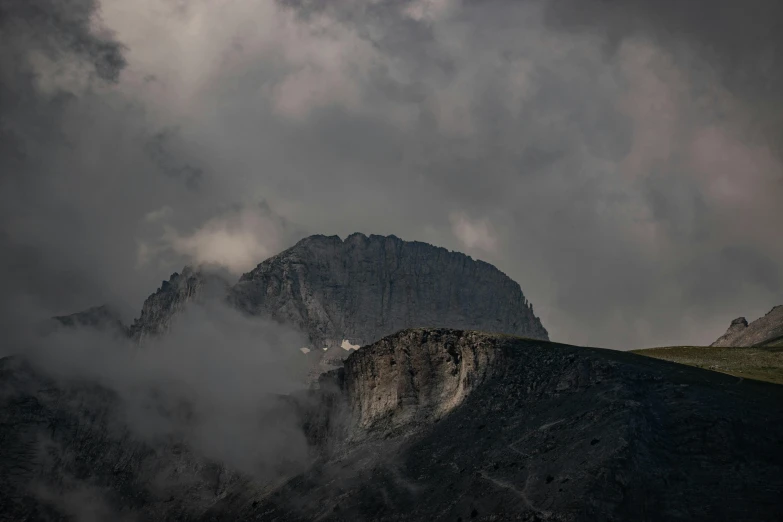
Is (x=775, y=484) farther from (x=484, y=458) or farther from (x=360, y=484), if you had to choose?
(x=360, y=484)

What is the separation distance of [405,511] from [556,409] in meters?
33.8

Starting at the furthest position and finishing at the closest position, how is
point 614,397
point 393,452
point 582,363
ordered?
point 393,452 → point 582,363 → point 614,397

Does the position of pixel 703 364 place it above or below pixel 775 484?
above

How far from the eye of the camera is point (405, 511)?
164m

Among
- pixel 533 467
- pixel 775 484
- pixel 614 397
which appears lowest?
pixel 775 484

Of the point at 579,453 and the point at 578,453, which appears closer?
the point at 579,453

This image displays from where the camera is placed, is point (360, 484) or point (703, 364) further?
point (703, 364)

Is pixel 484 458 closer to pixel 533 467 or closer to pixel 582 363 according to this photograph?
pixel 533 467

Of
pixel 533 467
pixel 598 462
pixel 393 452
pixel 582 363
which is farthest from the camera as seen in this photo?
pixel 393 452

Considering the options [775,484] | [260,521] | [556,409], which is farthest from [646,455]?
[260,521]

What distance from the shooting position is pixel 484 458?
165375 mm

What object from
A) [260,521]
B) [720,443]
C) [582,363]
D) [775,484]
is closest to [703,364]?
[582,363]

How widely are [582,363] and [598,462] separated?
41838 mm

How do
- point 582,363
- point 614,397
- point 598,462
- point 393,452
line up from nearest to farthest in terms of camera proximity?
point 598,462
point 614,397
point 582,363
point 393,452
